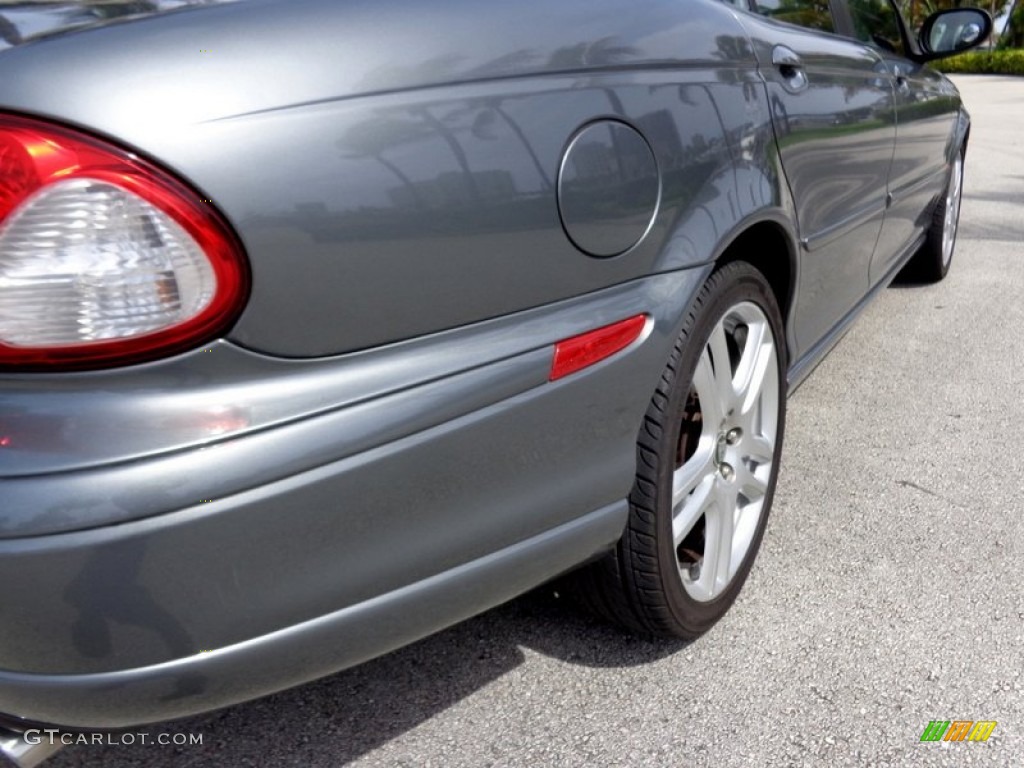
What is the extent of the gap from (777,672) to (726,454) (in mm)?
466

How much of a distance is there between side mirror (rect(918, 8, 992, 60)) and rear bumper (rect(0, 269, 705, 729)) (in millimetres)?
3051

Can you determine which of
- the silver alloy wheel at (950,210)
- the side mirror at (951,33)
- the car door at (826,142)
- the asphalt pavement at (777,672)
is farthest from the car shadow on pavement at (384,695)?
the silver alloy wheel at (950,210)

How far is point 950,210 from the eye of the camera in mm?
5133

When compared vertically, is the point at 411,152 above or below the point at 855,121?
above

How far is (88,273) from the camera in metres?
1.28

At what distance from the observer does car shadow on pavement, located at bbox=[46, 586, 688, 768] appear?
1.94 metres

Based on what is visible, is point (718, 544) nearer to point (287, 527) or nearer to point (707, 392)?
point (707, 392)

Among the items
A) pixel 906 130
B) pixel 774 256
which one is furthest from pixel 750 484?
pixel 906 130

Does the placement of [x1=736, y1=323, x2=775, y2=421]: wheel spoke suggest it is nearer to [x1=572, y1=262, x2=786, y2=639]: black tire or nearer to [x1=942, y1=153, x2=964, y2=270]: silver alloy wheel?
[x1=572, y1=262, x2=786, y2=639]: black tire

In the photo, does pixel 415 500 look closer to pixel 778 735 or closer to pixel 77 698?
pixel 77 698

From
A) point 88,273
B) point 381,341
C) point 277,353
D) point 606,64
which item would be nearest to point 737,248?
point 606,64

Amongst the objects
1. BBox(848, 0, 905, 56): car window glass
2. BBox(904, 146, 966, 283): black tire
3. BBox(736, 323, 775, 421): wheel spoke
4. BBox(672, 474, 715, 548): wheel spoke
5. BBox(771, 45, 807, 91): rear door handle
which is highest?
BBox(771, 45, 807, 91): rear door handle

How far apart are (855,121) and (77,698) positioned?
2.45 m

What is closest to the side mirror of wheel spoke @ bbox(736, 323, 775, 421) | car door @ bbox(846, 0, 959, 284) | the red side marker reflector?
car door @ bbox(846, 0, 959, 284)
